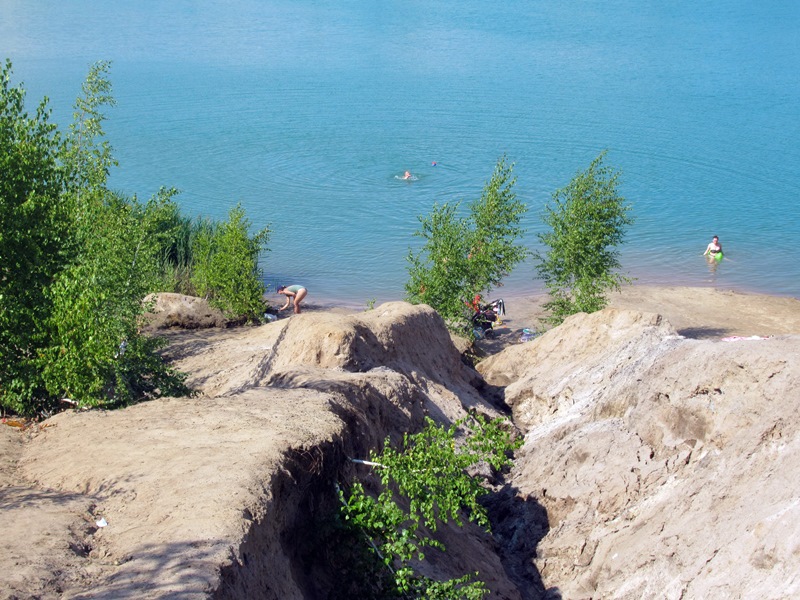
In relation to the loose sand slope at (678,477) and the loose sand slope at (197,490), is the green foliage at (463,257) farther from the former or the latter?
the loose sand slope at (197,490)

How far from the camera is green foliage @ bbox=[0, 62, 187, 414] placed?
39.8ft

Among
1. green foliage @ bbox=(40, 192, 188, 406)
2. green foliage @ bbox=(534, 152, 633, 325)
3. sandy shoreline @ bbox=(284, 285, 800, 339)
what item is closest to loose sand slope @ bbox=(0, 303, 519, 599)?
green foliage @ bbox=(40, 192, 188, 406)

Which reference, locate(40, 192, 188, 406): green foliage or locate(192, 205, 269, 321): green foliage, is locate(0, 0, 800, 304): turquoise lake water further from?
locate(40, 192, 188, 406): green foliage

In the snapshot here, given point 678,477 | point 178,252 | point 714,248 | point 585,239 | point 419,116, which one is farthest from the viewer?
point 419,116

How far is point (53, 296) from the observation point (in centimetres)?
1241

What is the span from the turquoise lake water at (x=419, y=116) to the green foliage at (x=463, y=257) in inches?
315

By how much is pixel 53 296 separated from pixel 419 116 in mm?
44765

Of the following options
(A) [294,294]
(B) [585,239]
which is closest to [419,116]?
(A) [294,294]

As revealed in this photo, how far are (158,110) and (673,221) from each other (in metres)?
31.6

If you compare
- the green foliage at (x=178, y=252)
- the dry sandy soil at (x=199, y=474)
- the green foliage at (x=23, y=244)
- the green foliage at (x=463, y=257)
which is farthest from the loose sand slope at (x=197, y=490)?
the green foliage at (x=178, y=252)

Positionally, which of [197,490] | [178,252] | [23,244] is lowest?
[178,252]

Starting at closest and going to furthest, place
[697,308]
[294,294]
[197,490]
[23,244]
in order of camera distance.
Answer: [197,490] → [23,244] → [294,294] → [697,308]

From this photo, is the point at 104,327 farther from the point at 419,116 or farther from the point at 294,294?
the point at 419,116

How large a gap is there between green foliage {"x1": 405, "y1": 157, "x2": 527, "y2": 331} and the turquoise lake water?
8.00 m
